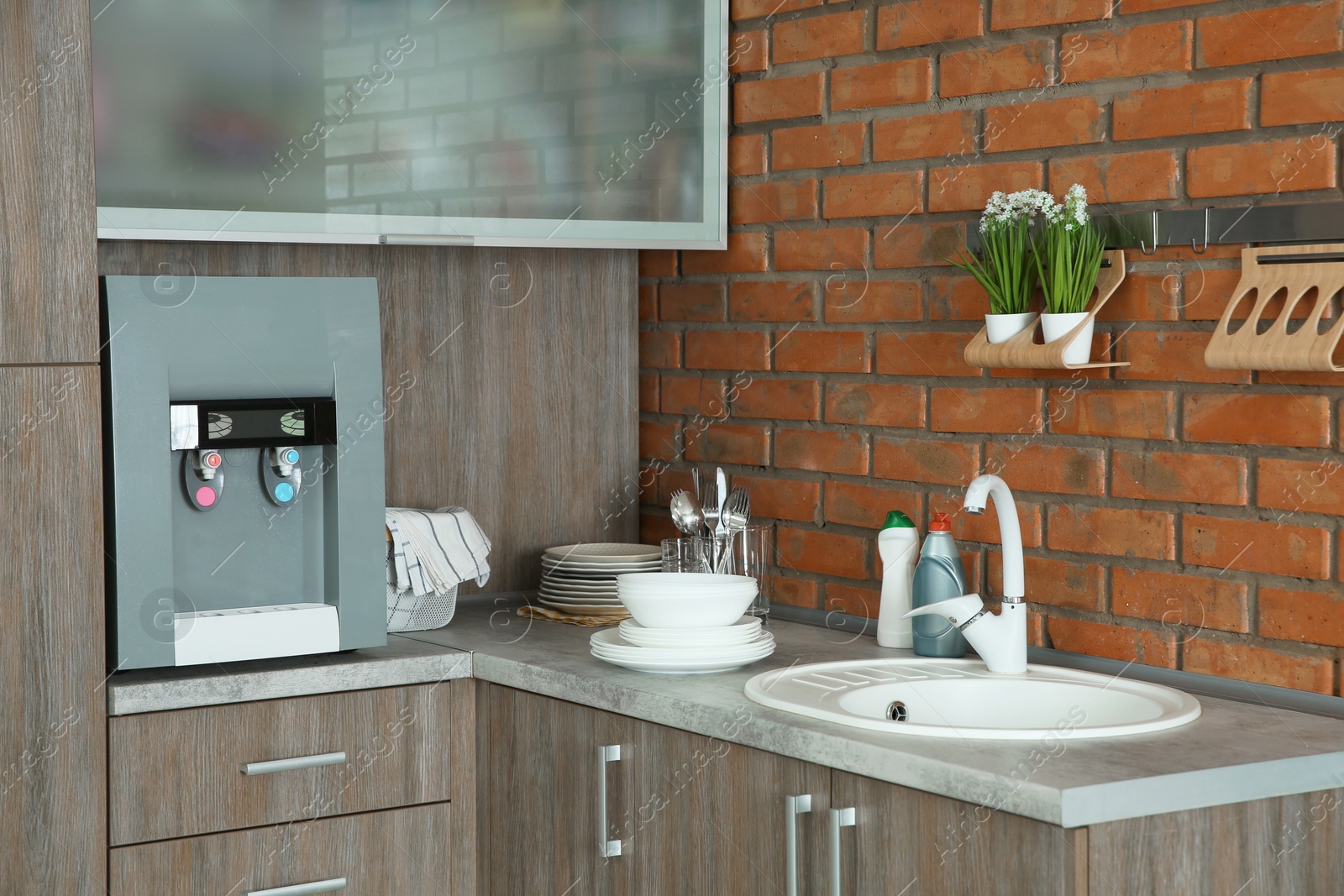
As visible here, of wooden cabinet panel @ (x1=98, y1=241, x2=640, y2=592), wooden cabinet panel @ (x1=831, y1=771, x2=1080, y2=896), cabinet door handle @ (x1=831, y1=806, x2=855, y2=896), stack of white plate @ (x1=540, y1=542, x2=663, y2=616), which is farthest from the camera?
wooden cabinet panel @ (x1=98, y1=241, x2=640, y2=592)

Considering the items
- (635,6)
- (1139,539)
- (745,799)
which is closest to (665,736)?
(745,799)

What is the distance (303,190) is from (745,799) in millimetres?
1117

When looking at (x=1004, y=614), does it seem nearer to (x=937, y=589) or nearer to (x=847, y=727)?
(x=937, y=589)

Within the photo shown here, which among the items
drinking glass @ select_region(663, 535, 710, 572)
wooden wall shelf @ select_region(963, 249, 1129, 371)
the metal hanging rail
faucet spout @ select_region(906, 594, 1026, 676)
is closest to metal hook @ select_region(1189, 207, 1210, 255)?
the metal hanging rail

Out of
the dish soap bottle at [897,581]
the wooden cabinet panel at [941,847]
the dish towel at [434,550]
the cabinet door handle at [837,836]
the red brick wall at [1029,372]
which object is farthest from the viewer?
the dish towel at [434,550]

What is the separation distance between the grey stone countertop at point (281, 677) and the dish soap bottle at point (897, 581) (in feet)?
2.05

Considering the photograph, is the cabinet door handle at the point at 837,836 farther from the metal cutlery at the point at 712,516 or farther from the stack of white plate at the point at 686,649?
the metal cutlery at the point at 712,516

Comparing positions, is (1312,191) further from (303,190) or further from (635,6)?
(303,190)

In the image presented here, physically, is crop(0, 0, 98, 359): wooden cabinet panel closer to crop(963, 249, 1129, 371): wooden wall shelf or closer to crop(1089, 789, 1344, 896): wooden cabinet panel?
crop(963, 249, 1129, 371): wooden wall shelf

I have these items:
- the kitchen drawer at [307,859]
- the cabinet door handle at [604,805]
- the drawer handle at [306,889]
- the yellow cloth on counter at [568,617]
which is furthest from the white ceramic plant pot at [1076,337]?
the drawer handle at [306,889]

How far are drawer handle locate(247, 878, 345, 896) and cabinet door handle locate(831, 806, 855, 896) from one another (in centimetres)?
80

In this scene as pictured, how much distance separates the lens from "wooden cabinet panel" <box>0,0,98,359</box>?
72.0 inches

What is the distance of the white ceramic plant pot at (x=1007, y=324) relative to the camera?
198cm

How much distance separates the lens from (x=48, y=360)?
73.4 inches
